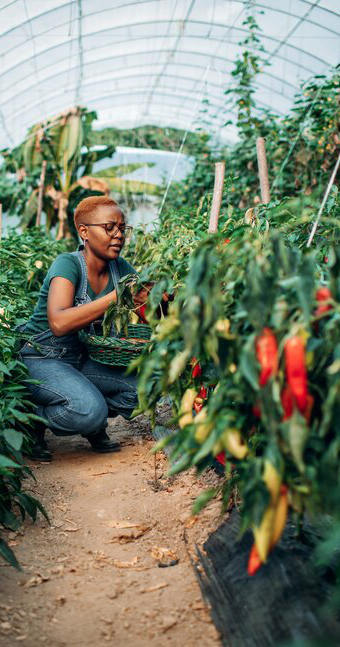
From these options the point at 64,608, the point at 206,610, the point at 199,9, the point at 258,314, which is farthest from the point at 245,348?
the point at 199,9

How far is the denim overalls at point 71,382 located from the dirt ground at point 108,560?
208mm

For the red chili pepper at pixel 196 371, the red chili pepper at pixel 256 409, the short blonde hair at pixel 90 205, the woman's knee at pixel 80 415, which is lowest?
the woman's knee at pixel 80 415

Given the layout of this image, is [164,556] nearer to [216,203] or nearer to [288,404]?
[288,404]

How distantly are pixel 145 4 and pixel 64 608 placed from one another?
303 inches

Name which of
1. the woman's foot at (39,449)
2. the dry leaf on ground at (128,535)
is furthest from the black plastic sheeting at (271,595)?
the woman's foot at (39,449)

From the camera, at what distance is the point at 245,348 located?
3.76 feet

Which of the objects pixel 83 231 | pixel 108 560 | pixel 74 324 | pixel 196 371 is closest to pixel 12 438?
pixel 108 560

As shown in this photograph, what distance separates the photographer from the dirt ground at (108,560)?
1470 mm

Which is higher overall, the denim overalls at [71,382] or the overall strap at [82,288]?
the overall strap at [82,288]

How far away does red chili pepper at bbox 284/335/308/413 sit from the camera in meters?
1.14

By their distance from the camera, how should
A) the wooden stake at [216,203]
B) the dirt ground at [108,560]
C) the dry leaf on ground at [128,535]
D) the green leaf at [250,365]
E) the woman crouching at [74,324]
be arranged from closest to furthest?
the green leaf at [250,365] → the dirt ground at [108,560] → the dry leaf on ground at [128,535] → the wooden stake at [216,203] → the woman crouching at [74,324]

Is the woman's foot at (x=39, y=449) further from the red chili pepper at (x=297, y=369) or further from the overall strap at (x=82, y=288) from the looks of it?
the red chili pepper at (x=297, y=369)

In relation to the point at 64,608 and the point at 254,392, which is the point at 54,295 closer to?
the point at 64,608

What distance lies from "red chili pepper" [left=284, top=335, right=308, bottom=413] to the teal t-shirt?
157 centimetres
